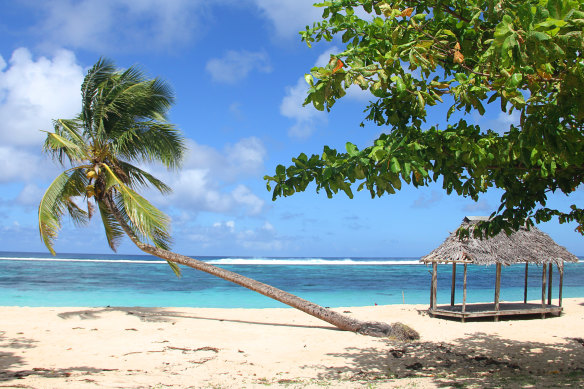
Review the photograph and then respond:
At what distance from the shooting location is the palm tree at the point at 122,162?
9898 millimetres

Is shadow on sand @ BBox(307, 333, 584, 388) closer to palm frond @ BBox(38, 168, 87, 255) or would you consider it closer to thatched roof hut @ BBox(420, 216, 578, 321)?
thatched roof hut @ BBox(420, 216, 578, 321)

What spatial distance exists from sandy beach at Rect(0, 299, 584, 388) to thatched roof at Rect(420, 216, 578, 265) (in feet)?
4.89

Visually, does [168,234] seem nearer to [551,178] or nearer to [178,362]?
[178,362]

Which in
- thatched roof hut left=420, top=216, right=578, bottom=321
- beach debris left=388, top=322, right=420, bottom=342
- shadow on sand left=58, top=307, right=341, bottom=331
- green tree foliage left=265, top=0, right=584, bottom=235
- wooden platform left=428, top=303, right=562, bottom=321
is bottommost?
shadow on sand left=58, top=307, right=341, bottom=331

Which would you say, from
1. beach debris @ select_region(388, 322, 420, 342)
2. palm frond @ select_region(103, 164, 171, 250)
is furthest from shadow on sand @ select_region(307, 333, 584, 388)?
palm frond @ select_region(103, 164, 171, 250)

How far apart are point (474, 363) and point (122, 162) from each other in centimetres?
849

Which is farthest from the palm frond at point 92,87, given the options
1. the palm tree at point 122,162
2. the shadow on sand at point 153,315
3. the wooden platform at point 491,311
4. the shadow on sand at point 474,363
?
the wooden platform at point 491,311

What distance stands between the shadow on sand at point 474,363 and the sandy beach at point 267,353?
2cm

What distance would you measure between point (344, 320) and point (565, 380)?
4.81m

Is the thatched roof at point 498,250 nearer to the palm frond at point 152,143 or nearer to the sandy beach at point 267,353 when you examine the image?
the sandy beach at point 267,353

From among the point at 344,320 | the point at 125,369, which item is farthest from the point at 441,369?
the point at 125,369

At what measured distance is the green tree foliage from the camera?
256 cm

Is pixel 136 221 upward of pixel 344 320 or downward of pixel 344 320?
upward

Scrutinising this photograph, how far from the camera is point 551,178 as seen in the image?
5.34m
